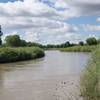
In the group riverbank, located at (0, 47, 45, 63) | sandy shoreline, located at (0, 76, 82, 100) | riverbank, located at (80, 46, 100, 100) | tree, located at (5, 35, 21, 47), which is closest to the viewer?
riverbank, located at (80, 46, 100, 100)

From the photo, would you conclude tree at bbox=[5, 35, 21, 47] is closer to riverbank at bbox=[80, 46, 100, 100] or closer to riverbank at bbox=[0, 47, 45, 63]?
riverbank at bbox=[0, 47, 45, 63]

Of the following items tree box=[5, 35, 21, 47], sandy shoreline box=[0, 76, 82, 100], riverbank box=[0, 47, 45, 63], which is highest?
tree box=[5, 35, 21, 47]

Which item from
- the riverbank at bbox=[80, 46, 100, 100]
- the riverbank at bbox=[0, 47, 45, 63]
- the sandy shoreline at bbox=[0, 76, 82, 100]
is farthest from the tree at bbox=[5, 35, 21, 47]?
the riverbank at bbox=[80, 46, 100, 100]

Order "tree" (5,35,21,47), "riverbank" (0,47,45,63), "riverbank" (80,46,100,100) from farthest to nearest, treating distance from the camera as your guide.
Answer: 1. "tree" (5,35,21,47)
2. "riverbank" (0,47,45,63)
3. "riverbank" (80,46,100,100)

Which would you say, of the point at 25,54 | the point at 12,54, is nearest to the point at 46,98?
the point at 12,54

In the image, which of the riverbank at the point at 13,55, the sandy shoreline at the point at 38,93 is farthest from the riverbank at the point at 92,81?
the riverbank at the point at 13,55

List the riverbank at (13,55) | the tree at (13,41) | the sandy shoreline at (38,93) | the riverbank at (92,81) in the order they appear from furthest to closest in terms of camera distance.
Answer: the tree at (13,41) < the riverbank at (13,55) < the sandy shoreline at (38,93) < the riverbank at (92,81)

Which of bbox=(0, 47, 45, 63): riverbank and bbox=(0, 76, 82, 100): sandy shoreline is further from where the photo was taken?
bbox=(0, 47, 45, 63): riverbank

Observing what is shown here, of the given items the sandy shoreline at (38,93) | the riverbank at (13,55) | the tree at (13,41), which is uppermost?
the tree at (13,41)

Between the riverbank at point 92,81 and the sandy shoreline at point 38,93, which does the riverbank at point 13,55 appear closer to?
the sandy shoreline at point 38,93

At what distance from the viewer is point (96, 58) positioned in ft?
41.2

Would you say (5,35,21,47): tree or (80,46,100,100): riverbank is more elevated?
(5,35,21,47): tree

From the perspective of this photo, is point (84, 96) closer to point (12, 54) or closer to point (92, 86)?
point (92, 86)

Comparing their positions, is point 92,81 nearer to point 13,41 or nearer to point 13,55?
point 13,55
